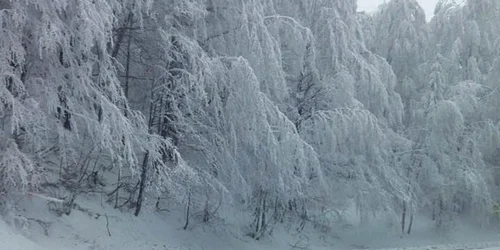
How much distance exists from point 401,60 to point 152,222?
13.4 meters

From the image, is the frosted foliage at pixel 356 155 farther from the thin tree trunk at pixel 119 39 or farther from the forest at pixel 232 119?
the thin tree trunk at pixel 119 39

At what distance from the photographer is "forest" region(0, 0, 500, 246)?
10.9 metres

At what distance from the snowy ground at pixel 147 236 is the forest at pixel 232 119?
1.09ft

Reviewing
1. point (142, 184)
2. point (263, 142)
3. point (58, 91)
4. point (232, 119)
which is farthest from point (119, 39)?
point (263, 142)

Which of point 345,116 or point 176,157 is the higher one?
point 345,116

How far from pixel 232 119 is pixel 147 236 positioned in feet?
10.9

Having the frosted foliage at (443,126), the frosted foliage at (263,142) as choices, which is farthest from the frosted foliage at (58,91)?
the frosted foliage at (443,126)

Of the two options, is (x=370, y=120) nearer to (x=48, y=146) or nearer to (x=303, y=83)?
(x=303, y=83)

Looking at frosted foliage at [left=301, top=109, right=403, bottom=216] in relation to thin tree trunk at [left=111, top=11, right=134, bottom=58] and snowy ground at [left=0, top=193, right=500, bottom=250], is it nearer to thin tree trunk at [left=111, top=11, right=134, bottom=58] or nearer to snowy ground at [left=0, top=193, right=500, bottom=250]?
snowy ground at [left=0, top=193, right=500, bottom=250]

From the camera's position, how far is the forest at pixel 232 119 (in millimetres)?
10945

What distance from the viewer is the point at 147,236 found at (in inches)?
533

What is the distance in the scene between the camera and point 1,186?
10438 mm

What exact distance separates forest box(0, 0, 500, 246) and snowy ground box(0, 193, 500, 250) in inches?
13.1

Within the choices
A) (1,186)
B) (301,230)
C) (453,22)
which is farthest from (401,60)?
(1,186)
